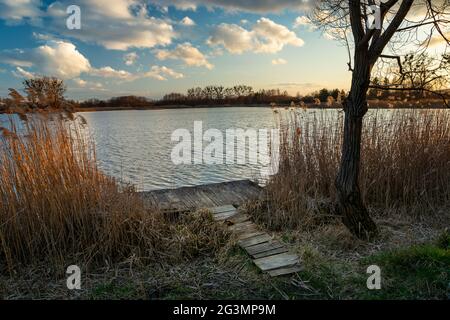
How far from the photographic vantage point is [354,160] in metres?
3.37

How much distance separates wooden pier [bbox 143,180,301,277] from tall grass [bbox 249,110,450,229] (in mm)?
387

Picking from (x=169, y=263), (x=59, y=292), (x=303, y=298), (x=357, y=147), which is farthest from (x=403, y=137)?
(x=59, y=292)

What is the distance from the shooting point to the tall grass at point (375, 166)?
4.27 metres

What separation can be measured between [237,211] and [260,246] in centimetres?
100

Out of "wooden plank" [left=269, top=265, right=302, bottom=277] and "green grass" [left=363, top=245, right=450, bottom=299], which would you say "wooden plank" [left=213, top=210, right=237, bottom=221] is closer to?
"wooden plank" [left=269, top=265, right=302, bottom=277]

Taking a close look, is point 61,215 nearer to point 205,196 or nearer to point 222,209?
point 222,209

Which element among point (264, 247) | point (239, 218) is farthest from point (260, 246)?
point (239, 218)

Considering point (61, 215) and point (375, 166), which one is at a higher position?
point (375, 166)

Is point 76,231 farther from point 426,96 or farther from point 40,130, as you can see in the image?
point 426,96

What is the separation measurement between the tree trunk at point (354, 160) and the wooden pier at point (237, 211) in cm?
82

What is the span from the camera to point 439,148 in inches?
185

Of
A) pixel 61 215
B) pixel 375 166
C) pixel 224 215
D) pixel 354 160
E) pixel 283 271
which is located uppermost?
pixel 354 160

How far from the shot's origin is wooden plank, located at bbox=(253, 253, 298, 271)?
2937mm

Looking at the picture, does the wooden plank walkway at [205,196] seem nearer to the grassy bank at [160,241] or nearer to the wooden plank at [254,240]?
the grassy bank at [160,241]
